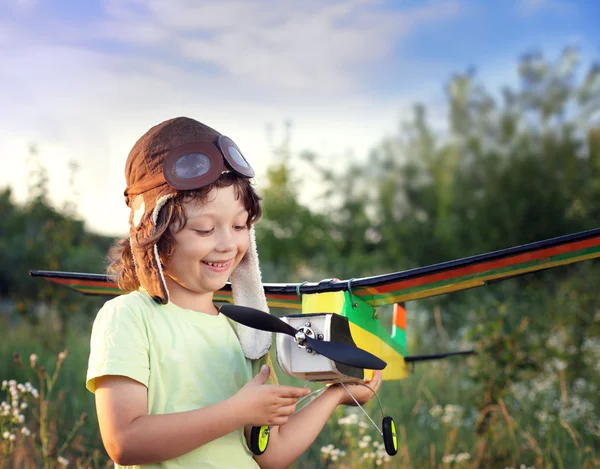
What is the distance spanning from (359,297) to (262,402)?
844mm

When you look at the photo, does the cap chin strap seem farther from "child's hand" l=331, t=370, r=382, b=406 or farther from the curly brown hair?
"child's hand" l=331, t=370, r=382, b=406

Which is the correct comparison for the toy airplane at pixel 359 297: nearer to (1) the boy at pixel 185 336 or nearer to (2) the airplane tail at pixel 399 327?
(1) the boy at pixel 185 336

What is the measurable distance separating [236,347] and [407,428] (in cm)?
383

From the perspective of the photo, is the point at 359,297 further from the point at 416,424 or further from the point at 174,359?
the point at 416,424

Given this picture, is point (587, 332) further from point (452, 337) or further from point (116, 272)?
point (116, 272)

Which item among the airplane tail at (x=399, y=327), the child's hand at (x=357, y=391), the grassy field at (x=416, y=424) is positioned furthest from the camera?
the grassy field at (x=416, y=424)

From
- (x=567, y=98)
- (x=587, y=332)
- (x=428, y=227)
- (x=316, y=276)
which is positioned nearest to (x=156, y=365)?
(x=587, y=332)

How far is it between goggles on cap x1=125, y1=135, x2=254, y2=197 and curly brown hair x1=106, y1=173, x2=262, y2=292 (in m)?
0.03

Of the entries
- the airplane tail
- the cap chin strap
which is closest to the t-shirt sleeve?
the cap chin strap

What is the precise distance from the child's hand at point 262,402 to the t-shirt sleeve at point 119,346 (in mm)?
299

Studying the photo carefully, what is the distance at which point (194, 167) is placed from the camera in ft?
7.09

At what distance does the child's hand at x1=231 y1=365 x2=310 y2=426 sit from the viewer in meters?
2.00

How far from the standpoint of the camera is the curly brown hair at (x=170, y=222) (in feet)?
7.07

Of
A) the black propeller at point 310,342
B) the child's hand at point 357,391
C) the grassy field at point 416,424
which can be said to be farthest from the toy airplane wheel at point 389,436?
the grassy field at point 416,424
